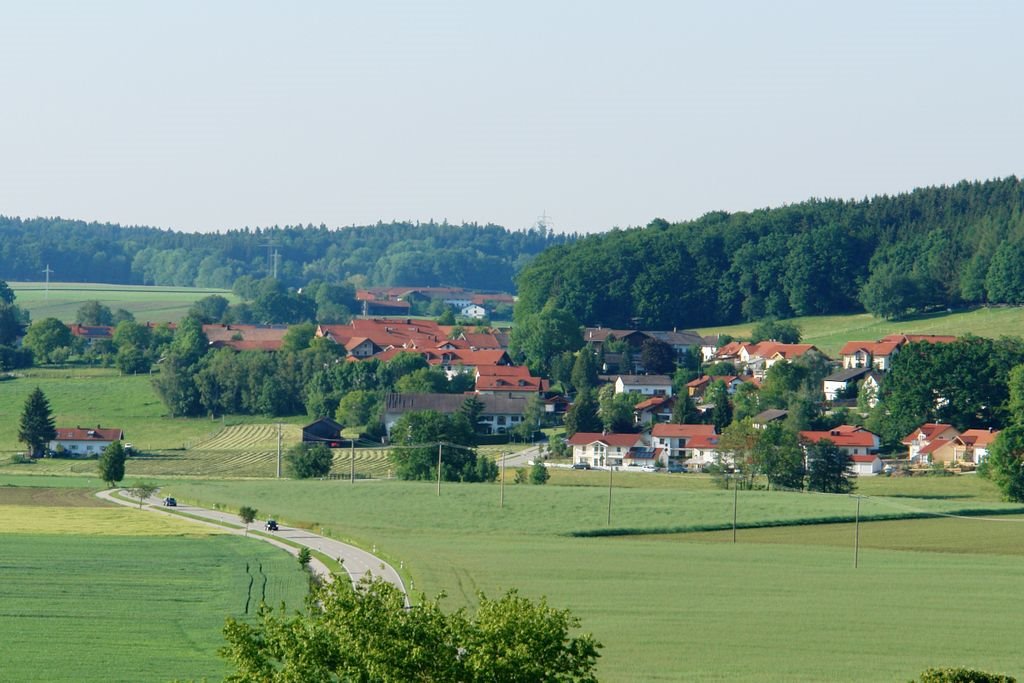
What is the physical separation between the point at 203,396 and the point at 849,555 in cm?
5940

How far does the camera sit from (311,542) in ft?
178

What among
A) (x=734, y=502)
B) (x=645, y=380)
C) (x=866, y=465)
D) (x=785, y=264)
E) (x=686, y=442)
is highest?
(x=785, y=264)

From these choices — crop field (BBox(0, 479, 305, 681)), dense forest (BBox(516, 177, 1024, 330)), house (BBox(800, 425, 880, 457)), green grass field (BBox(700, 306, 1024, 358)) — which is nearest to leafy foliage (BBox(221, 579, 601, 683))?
crop field (BBox(0, 479, 305, 681))

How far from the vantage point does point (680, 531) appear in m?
57.4

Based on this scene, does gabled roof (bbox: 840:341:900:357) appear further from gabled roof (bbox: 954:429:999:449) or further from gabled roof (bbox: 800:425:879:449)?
gabled roof (bbox: 954:429:999:449)

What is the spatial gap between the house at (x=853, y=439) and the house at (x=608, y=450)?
8.64m

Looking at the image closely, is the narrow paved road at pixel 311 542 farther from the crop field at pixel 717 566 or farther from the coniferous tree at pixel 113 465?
the coniferous tree at pixel 113 465

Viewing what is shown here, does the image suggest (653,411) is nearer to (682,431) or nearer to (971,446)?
(682,431)

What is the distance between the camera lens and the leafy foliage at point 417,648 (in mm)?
24328

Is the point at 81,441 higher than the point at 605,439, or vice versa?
the point at 605,439

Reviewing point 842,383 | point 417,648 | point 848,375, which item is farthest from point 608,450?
point 417,648

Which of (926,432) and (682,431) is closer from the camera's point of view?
(926,432)

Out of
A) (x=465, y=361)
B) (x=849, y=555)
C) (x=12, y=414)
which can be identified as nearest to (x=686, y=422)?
(x=465, y=361)

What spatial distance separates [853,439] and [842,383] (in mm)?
19804
